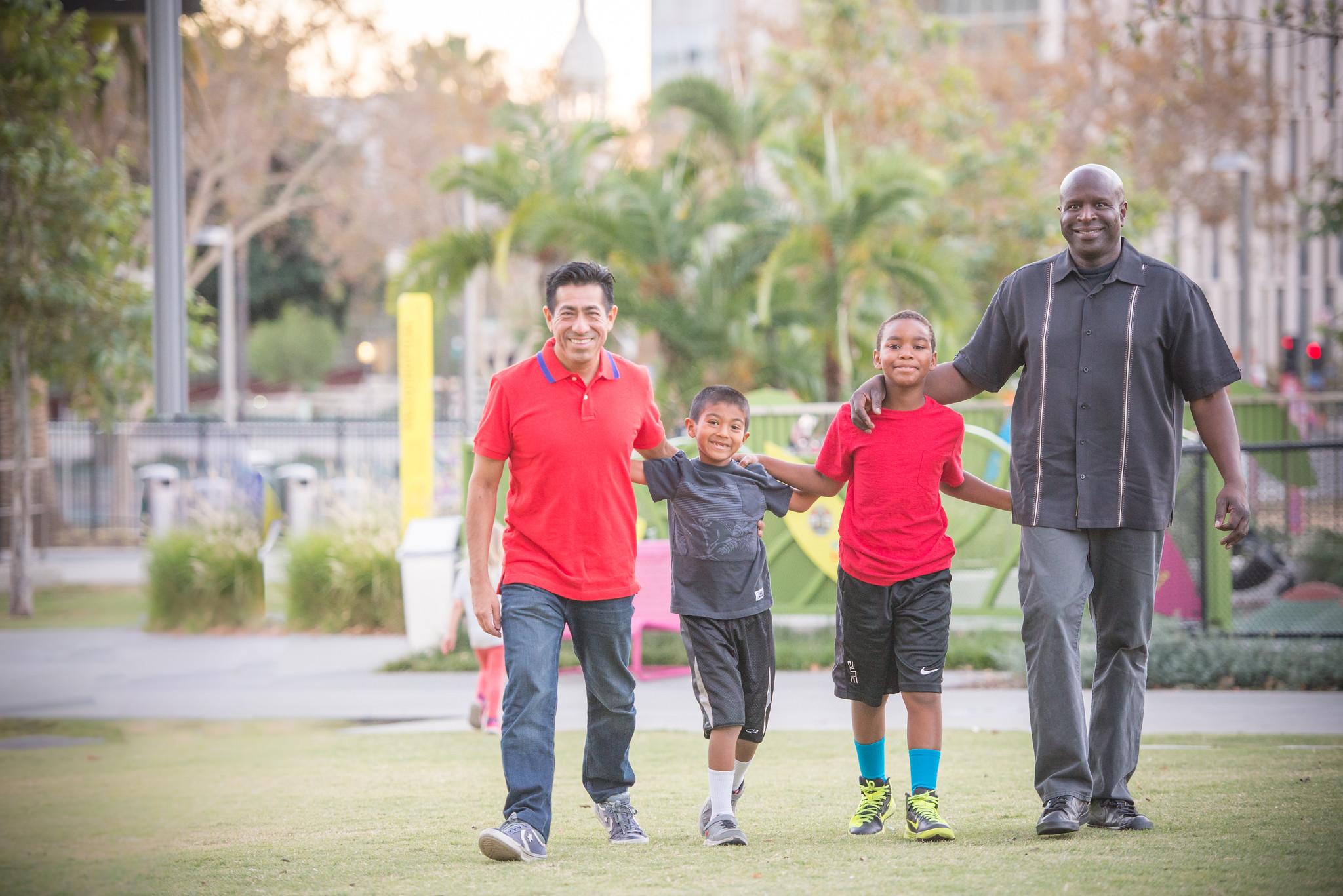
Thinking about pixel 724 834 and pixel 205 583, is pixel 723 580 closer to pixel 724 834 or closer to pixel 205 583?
pixel 724 834

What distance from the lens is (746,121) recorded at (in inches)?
635

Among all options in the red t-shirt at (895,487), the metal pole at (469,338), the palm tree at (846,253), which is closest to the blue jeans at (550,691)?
the red t-shirt at (895,487)

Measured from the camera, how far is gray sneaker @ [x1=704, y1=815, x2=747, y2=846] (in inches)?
166

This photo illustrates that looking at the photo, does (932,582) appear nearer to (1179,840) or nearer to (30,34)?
(1179,840)

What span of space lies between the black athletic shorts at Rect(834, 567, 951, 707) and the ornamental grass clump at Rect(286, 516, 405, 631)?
24.0 feet

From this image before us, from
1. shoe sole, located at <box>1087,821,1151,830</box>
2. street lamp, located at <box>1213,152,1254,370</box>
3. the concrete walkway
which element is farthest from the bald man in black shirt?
street lamp, located at <box>1213,152,1254,370</box>

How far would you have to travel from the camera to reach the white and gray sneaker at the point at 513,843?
398 centimetres

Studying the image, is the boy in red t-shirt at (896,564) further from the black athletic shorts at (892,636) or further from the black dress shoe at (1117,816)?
the black dress shoe at (1117,816)

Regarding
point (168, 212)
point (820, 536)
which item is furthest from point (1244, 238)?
point (168, 212)

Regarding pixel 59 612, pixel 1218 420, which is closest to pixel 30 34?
pixel 59 612

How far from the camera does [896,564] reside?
4.39 meters

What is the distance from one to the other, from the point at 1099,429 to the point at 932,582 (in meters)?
0.73

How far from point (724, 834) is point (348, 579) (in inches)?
310

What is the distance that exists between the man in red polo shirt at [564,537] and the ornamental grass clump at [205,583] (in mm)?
8439
